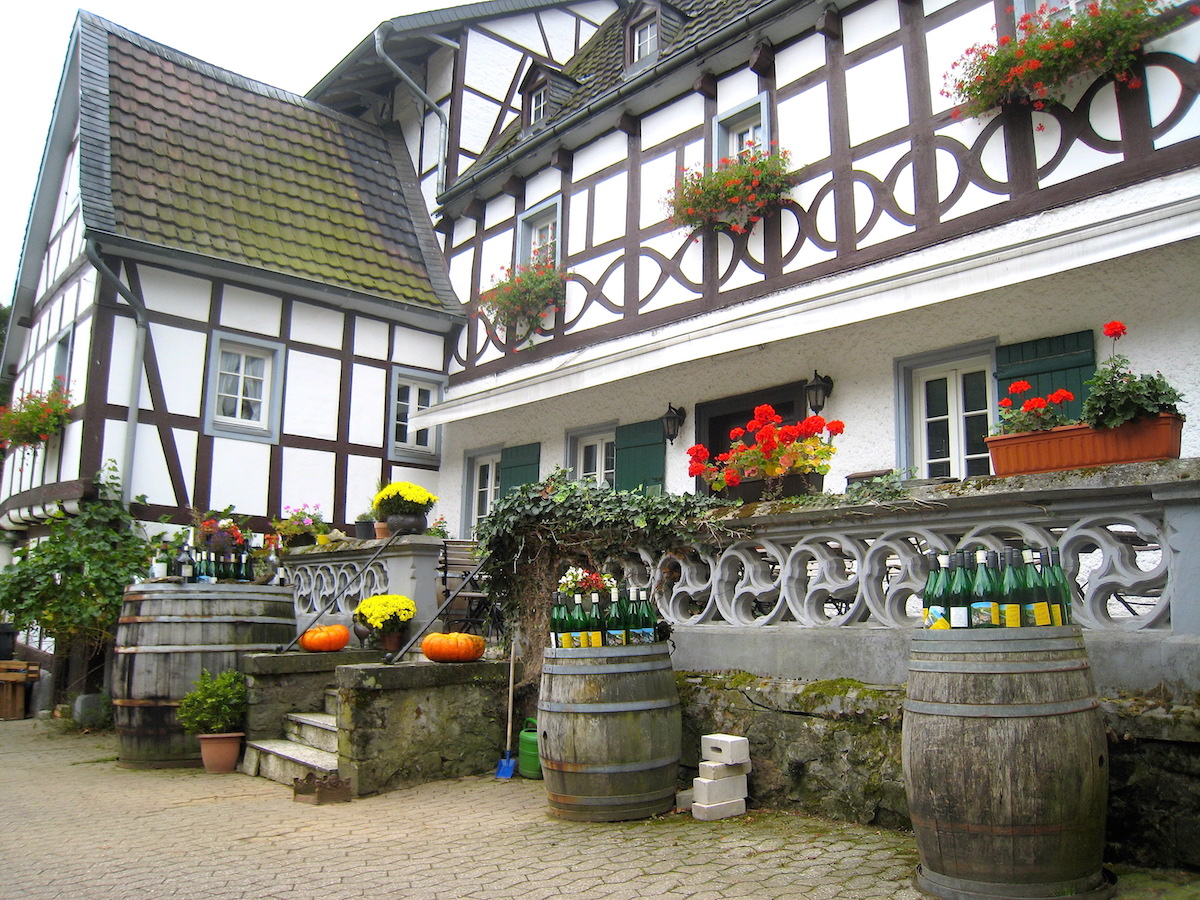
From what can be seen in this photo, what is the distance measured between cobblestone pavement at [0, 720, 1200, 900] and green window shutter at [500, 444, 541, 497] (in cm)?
583

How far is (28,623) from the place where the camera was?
928 cm

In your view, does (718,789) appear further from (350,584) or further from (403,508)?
(403,508)

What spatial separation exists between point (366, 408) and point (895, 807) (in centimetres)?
970

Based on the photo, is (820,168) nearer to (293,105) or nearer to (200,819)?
(200,819)

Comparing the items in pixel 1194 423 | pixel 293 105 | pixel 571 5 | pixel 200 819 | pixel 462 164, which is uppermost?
pixel 571 5

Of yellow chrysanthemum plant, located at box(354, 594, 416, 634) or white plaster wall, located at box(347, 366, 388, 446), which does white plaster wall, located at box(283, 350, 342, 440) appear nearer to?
white plaster wall, located at box(347, 366, 388, 446)

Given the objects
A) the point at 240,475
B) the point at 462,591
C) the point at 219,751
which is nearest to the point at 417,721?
the point at 462,591

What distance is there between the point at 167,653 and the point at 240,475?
15.0ft

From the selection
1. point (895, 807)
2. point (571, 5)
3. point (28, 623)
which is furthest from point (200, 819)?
point (571, 5)

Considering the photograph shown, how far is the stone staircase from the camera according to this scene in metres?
5.83

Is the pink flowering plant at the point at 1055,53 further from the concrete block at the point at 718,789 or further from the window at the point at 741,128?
the concrete block at the point at 718,789

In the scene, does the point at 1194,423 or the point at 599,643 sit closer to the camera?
the point at 599,643

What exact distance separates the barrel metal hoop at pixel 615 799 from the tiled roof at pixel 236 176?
28.4ft

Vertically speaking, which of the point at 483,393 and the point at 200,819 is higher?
the point at 483,393
